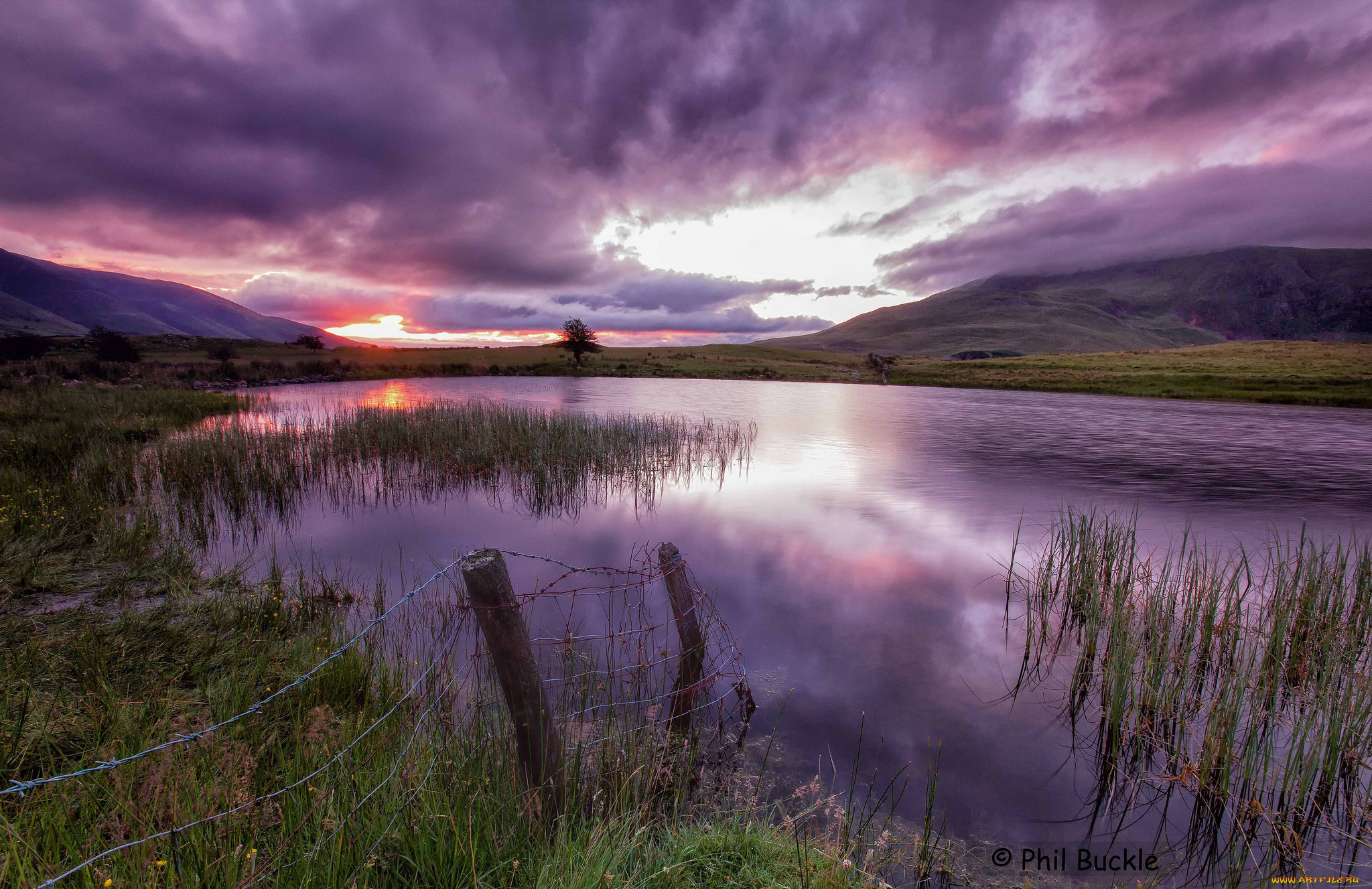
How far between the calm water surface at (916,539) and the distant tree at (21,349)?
176 feet

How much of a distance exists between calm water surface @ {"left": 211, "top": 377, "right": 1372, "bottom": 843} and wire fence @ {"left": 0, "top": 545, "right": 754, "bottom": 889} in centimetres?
98

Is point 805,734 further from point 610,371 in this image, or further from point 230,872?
point 610,371

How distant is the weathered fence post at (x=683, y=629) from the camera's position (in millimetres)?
5180

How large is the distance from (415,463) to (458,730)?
1344cm

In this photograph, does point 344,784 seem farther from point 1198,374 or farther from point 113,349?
point 1198,374

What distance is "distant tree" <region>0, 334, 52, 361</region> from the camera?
→ 42.3 metres

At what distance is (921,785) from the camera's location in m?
4.58

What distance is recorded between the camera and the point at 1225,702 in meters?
4.52

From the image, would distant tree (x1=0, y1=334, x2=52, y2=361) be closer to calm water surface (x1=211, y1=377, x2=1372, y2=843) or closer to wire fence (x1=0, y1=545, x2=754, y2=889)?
A: calm water surface (x1=211, y1=377, x2=1372, y2=843)

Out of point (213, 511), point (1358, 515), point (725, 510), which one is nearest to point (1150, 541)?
point (1358, 515)

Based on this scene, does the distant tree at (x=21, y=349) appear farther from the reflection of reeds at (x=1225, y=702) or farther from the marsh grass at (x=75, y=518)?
the reflection of reeds at (x=1225, y=702)

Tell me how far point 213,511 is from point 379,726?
940cm

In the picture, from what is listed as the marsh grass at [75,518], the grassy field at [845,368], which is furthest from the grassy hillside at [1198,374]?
the marsh grass at [75,518]

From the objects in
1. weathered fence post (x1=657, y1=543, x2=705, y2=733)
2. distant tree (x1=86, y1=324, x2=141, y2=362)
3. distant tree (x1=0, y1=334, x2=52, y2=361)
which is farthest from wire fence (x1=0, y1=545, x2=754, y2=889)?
distant tree (x1=86, y1=324, x2=141, y2=362)
